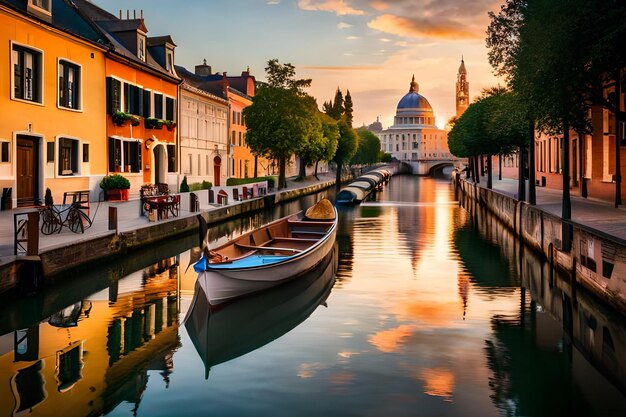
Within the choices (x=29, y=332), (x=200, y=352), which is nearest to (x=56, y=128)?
(x=29, y=332)

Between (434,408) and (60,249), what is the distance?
1238 cm

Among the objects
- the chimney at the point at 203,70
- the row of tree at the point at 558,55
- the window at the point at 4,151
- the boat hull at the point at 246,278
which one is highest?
the chimney at the point at 203,70

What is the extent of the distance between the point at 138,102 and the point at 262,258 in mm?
26587

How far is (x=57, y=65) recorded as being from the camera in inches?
1289

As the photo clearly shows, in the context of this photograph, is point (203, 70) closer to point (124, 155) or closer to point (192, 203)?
point (124, 155)

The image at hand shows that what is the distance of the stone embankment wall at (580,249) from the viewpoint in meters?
15.6

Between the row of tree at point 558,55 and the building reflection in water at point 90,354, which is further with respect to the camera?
the row of tree at point 558,55

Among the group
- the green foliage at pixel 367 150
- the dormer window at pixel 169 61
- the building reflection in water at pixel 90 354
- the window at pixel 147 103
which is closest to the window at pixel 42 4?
the window at pixel 147 103

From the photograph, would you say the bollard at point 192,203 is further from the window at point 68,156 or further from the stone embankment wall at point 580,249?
the stone embankment wall at point 580,249

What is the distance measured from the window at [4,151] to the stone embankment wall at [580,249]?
70.4 ft

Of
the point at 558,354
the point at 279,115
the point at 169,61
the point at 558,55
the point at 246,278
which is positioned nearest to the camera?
the point at 558,354

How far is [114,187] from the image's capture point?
37125 mm

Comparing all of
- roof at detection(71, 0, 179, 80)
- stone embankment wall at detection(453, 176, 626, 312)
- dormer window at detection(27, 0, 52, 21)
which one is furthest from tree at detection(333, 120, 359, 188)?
dormer window at detection(27, 0, 52, 21)

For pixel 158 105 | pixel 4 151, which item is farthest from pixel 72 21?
pixel 4 151
